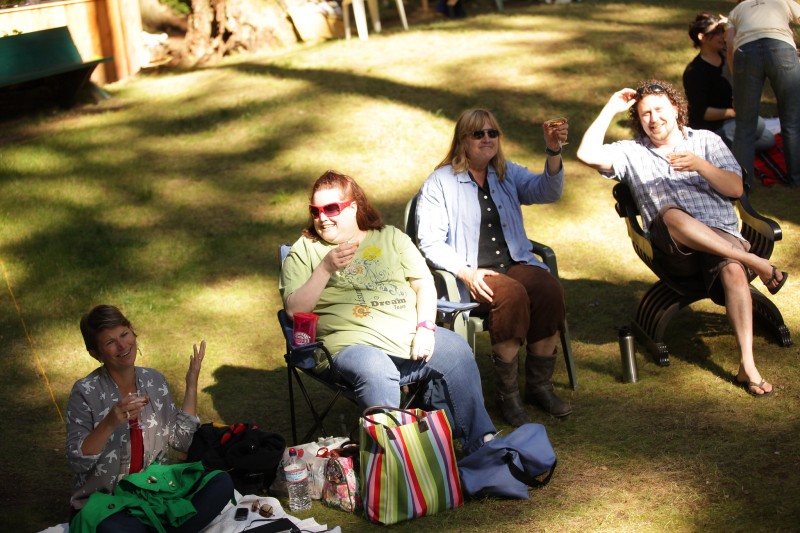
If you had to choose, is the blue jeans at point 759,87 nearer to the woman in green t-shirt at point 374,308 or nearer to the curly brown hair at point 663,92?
the curly brown hair at point 663,92

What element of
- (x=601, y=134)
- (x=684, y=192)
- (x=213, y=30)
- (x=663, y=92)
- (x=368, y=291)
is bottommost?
(x=368, y=291)

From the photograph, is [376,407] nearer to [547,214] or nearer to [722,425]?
[722,425]

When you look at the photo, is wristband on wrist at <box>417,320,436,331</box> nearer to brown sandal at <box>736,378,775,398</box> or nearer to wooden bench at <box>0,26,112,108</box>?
brown sandal at <box>736,378,775,398</box>

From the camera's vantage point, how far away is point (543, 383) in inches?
178

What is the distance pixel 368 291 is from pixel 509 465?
0.95m

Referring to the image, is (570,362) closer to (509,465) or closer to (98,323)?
(509,465)

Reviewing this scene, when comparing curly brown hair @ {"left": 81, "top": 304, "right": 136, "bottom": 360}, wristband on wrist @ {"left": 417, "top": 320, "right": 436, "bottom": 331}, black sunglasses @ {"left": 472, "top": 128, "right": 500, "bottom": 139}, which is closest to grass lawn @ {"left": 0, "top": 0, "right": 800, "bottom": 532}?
wristband on wrist @ {"left": 417, "top": 320, "right": 436, "bottom": 331}

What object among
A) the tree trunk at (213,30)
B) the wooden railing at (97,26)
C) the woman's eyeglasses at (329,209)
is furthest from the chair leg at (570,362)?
the tree trunk at (213,30)

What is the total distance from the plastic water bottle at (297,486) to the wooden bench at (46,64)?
6322 mm

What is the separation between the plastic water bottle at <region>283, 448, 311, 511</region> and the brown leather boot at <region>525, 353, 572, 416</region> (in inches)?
48.9

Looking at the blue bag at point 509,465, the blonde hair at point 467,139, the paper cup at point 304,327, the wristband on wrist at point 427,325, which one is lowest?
the blue bag at point 509,465

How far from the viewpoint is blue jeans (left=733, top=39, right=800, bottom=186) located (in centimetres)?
682

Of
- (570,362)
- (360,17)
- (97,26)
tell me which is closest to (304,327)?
(570,362)

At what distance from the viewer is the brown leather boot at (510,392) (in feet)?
14.4
